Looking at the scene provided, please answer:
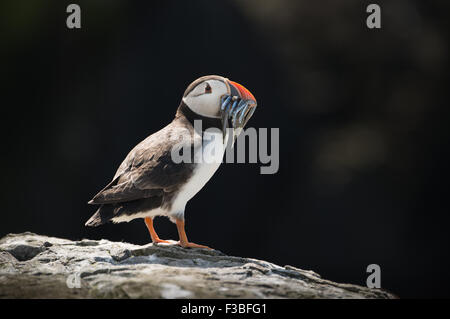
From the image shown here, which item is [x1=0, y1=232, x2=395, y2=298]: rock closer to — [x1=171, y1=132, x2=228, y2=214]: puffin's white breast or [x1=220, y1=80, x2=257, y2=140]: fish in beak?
[x1=171, y1=132, x2=228, y2=214]: puffin's white breast

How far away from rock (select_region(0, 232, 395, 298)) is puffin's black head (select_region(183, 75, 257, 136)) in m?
1.05

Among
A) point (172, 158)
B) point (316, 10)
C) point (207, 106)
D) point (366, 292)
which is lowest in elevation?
point (366, 292)

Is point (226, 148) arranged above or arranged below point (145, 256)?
above

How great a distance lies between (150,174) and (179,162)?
221 mm

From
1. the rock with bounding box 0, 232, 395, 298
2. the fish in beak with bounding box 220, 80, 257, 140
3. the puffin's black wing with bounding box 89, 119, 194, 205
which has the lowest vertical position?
the rock with bounding box 0, 232, 395, 298

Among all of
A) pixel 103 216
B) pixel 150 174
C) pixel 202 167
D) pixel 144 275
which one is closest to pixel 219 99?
pixel 202 167

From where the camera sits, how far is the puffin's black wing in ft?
13.5

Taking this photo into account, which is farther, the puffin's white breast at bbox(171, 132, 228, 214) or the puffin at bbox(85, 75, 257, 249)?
the puffin's white breast at bbox(171, 132, 228, 214)

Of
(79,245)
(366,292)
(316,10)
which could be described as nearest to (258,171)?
(316,10)

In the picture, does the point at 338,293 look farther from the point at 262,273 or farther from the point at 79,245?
the point at 79,245

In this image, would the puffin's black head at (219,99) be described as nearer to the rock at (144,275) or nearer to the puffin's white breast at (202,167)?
the puffin's white breast at (202,167)

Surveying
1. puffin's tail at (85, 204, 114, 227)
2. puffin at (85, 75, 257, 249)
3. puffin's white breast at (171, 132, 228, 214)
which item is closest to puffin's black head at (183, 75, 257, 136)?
puffin at (85, 75, 257, 249)
